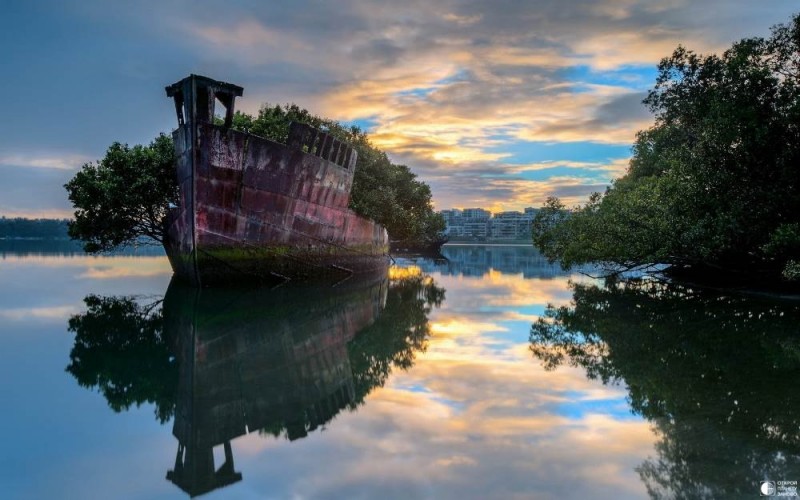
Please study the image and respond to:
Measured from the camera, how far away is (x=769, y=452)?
5414 mm

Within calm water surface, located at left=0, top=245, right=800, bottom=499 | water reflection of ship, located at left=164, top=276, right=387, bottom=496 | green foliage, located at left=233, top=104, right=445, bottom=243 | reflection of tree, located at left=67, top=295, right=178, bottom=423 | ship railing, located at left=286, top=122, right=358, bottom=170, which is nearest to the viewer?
calm water surface, located at left=0, top=245, right=800, bottom=499

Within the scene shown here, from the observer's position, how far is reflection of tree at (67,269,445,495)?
6.44 meters

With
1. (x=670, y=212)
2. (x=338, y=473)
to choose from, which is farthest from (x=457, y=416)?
(x=670, y=212)

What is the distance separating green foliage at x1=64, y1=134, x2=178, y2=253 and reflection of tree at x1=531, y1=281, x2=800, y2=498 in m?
19.9

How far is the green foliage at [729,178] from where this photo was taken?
16.9 m

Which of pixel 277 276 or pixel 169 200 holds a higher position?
pixel 169 200

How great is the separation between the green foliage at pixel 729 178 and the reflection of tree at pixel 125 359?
15.8m

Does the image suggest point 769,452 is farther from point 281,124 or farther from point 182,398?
point 281,124

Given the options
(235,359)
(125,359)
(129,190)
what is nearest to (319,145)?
(129,190)

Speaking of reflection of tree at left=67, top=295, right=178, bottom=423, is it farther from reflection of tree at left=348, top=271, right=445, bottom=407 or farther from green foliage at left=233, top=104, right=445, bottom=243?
green foliage at left=233, top=104, right=445, bottom=243

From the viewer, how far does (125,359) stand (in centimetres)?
1023

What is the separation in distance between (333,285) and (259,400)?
17697 mm

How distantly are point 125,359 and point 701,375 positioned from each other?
941 cm

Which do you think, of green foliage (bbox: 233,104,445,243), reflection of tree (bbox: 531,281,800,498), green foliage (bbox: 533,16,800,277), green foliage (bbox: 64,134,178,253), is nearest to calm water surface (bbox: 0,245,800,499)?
reflection of tree (bbox: 531,281,800,498)
